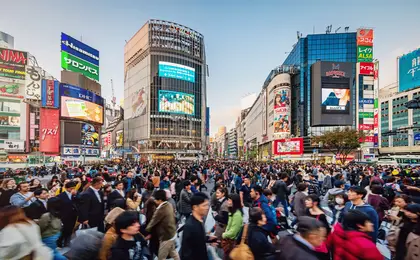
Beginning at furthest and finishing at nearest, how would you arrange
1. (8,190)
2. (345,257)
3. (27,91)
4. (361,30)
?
(361,30) → (27,91) → (8,190) → (345,257)

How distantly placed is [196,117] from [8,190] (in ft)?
225

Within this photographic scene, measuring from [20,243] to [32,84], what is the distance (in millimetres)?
55546

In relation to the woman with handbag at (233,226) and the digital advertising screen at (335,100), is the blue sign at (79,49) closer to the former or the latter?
the digital advertising screen at (335,100)

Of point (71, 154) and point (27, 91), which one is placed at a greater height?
point (27, 91)

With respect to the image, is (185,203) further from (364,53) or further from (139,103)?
(364,53)

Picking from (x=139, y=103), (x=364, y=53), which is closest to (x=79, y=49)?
(x=139, y=103)

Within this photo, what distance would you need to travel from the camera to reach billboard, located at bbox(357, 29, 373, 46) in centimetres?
6238

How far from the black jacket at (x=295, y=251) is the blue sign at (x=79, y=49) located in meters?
58.5

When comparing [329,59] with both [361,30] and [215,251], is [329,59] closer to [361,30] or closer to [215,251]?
[361,30]

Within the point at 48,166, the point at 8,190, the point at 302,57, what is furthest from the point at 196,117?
the point at 8,190

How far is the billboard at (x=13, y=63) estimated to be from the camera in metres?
45.6

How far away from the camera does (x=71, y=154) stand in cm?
4141

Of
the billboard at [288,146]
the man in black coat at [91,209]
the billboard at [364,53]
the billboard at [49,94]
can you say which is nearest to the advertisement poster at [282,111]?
the billboard at [288,146]

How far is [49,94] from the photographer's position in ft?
159
